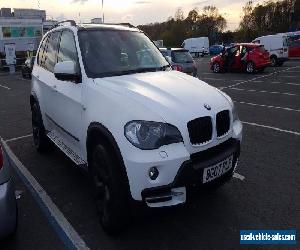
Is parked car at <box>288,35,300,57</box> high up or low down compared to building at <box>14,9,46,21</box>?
down

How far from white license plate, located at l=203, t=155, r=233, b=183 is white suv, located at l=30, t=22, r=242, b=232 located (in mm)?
11

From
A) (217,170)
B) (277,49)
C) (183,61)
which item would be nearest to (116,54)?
(217,170)

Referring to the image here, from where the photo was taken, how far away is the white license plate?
11.5 ft

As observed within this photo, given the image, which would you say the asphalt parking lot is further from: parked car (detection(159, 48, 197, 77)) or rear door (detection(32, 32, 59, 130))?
parked car (detection(159, 48, 197, 77))

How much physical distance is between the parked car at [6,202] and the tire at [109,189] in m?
0.84

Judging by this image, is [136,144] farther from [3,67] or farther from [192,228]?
[3,67]

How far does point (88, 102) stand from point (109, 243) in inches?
58.5

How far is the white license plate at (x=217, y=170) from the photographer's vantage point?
352 cm

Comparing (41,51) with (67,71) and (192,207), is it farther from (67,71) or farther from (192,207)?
(192,207)

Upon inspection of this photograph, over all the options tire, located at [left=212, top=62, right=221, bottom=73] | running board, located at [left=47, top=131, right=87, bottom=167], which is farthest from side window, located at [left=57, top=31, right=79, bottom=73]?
tire, located at [left=212, top=62, right=221, bottom=73]

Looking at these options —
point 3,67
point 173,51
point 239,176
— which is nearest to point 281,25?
point 3,67

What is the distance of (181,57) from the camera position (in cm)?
1497

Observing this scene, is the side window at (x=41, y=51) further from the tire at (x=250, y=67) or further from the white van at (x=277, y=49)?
the white van at (x=277, y=49)

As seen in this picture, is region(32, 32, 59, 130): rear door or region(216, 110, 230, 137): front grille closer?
region(216, 110, 230, 137): front grille
